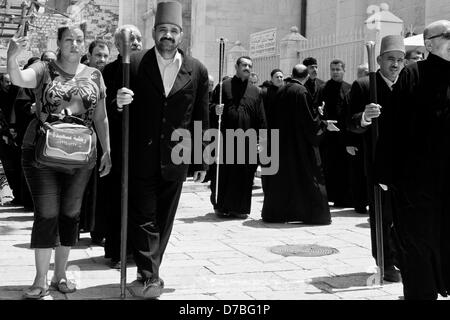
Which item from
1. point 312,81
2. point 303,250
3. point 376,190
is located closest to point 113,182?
point 303,250

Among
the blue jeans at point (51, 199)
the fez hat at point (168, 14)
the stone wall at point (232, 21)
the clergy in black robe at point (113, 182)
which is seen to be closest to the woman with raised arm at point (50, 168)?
the blue jeans at point (51, 199)

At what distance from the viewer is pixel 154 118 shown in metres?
5.47

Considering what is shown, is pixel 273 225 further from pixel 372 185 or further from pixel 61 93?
pixel 61 93

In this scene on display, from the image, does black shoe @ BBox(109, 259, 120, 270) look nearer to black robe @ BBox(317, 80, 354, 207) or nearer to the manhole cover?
the manhole cover

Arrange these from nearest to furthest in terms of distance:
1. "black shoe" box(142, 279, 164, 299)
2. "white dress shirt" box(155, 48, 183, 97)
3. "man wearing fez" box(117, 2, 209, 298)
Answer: "black shoe" box(142, 279, 164, 299) < "man wearing fez" box(117, 2, 209, 298) < "white dress shirt" box(155, 48, 183, 97)

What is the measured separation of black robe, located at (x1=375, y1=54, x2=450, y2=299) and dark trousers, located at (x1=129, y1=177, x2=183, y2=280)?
1.85m

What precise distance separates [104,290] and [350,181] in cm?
554

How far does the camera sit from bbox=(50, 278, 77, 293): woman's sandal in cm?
544

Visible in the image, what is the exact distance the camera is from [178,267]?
6473mm

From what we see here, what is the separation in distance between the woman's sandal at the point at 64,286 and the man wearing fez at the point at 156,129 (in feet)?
1.78

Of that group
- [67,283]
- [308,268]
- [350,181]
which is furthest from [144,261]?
[350,181]

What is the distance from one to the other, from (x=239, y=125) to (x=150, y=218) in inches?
174

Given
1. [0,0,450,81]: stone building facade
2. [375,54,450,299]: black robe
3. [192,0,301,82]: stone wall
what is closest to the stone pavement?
[375,54,450,299]: black robe

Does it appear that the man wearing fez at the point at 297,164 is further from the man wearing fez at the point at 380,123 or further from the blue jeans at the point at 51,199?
the blue jeans at the point at 51,199
